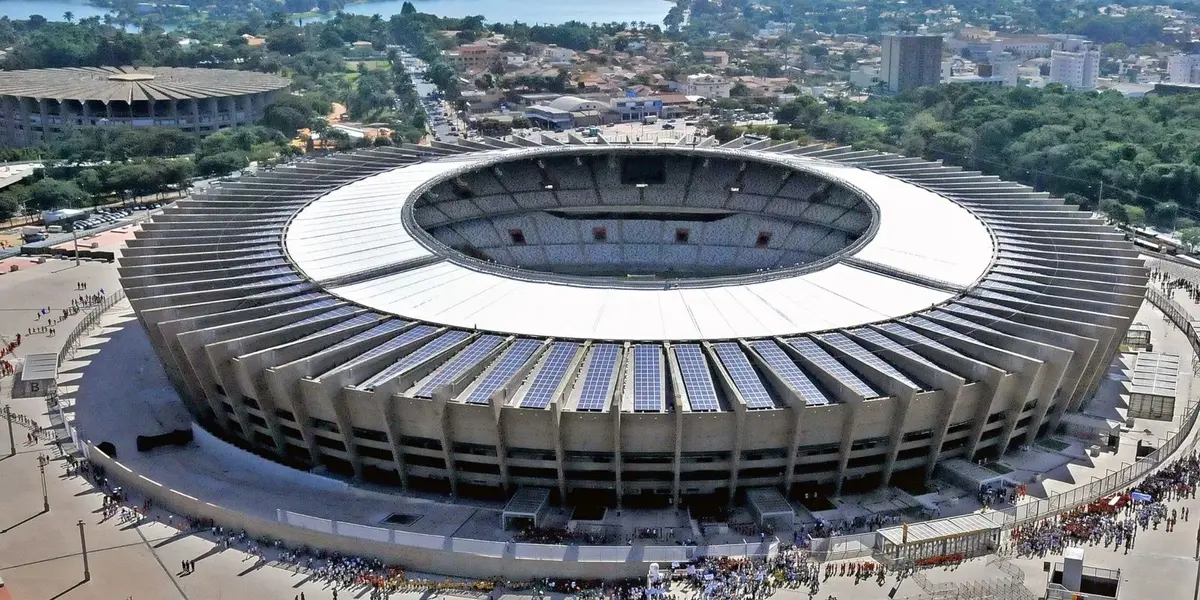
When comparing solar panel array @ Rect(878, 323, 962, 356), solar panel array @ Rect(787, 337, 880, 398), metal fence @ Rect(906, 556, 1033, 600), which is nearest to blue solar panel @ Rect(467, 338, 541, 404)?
solar panel array @ Rect(787, 337, 880, 398)

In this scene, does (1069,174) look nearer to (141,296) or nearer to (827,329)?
(827,329)

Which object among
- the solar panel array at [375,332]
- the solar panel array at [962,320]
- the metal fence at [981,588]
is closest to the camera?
the metal fence at [981,588]

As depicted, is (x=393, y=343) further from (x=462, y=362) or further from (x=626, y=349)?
(x=626, y=349)

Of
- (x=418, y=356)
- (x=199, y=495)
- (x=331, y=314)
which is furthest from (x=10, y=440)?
(x=418, y=356)

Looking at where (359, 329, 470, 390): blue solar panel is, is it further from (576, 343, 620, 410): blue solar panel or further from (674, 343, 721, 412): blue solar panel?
(674, 343, 721, 412): blue solar panel

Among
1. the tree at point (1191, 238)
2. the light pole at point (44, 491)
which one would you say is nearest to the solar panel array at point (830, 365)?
the light pole at point (44, 491)

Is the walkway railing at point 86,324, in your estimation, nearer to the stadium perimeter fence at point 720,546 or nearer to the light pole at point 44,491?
the light pole at point 44,491

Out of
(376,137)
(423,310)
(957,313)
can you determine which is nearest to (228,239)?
(423,310)
